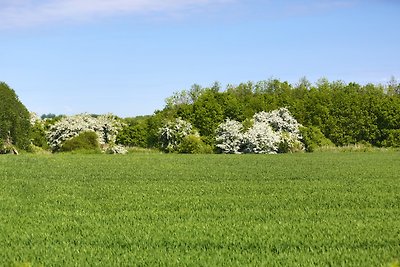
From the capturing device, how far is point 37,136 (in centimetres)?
4738

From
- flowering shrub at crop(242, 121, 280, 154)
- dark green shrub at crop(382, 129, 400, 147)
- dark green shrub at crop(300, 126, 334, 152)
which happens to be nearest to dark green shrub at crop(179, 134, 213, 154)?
flowering shrub at crop(242, 121, 280, 154)

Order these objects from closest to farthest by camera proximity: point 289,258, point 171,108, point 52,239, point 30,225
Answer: point 289,258, point 52,239, point 30,225, point 171,108

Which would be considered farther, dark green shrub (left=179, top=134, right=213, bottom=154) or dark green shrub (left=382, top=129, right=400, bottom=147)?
dark green shrub (left=382, top=129, right=400, bottom=147)

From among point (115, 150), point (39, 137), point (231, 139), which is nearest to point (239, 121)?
point (231, 139)

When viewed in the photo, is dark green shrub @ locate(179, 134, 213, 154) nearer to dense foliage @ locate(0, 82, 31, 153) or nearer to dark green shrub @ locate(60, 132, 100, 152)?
dark green shrub @ locate(60, 132, 100, 152)

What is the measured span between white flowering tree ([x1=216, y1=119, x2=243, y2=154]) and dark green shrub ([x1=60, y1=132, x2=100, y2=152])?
8555 millimetres

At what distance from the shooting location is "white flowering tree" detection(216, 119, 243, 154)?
4150 centimetres

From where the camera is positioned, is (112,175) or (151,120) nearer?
(112,175)

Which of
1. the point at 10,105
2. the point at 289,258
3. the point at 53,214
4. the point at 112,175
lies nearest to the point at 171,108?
the point at 10,105

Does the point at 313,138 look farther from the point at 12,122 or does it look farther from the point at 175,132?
the point at 12,122

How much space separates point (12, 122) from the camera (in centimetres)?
4181

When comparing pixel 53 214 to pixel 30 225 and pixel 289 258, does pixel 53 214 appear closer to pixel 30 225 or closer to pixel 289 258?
pixel 30 225

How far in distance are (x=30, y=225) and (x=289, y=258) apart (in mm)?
4848

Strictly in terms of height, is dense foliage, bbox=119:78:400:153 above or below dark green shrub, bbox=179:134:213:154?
above
